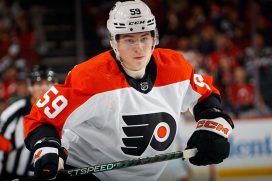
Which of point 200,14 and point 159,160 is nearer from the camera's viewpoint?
point 159,160

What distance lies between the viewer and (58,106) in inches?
103

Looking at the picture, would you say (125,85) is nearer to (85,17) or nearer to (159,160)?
(159,160)

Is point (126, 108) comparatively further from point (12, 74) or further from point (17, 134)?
point (12, 74)

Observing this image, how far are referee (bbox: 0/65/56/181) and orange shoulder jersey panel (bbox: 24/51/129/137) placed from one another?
4.25 ft

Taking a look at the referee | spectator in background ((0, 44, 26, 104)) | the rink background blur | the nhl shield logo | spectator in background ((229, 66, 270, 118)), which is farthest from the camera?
spectator in background ((0, 44, 26, 104))

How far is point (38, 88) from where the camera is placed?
13.1ft

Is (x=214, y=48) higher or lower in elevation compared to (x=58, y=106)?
lower

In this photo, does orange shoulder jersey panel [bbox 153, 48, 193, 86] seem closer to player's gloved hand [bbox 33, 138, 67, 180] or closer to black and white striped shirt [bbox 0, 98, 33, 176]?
player's gloved hand [bbox 33, 138, 67, 180]

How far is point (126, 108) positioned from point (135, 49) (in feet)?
0.85

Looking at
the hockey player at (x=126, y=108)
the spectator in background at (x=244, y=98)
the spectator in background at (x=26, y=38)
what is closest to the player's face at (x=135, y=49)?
the hockey player at (x=126, y=108)

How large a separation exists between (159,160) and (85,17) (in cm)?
485

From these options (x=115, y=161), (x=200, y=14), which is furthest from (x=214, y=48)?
(x=115, y=161)

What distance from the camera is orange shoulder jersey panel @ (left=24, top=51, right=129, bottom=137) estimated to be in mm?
2613

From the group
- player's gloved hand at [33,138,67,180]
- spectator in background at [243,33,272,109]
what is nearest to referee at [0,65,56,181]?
player's gloved hand at [33,138,67,180]
